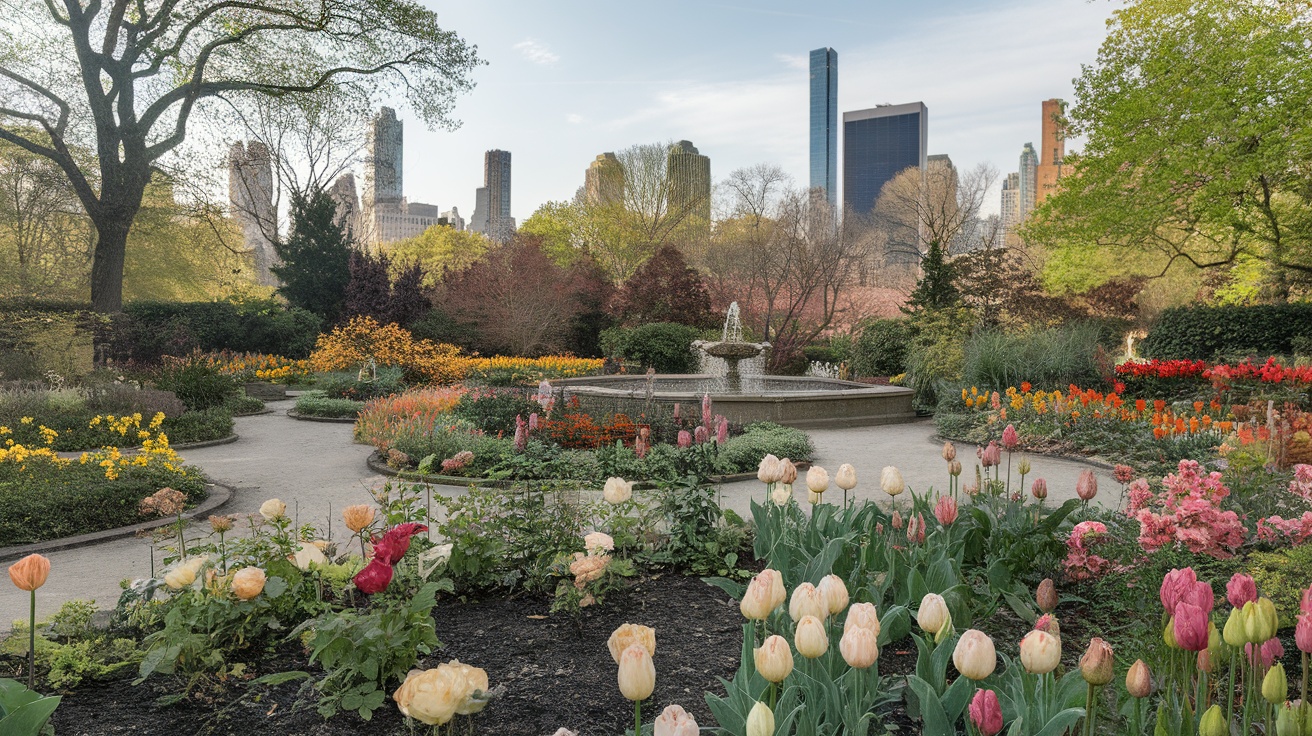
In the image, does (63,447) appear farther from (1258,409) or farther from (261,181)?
(261,181)

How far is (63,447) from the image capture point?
973cm

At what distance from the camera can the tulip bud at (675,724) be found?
4.06 ft

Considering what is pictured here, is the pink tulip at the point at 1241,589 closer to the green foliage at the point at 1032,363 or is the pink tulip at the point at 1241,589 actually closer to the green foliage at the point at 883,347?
the green foliage at the point at 1032,363

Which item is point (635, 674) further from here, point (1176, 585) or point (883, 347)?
point (883, 347)

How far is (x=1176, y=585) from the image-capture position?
170 cm

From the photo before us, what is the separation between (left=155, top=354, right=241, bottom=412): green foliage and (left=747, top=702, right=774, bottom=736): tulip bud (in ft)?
44.8

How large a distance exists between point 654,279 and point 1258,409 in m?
16.0

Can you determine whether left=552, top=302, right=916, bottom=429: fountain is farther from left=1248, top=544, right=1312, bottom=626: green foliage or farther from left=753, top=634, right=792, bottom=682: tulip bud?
left=753, top=634, right=792, bottom=682: tulip bud

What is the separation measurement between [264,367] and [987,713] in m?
21.6

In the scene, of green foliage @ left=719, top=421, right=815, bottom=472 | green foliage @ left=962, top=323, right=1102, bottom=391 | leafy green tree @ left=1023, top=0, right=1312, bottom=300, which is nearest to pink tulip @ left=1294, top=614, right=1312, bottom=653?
green foliage @ left=719, top=421, right=815, bottom=472

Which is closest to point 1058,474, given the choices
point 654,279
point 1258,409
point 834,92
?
point 1258,409

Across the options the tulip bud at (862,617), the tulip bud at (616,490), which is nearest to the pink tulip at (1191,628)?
the tulip bud at (862,617)

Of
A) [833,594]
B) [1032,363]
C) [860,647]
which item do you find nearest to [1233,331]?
[1032,363]

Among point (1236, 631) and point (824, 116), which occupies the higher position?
point (824, 116)
